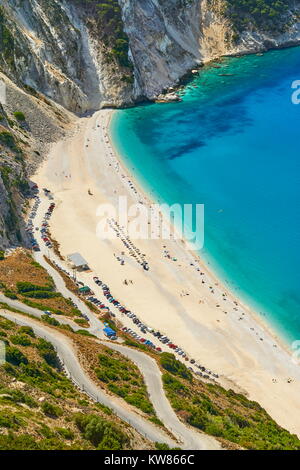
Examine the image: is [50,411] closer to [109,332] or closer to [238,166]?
[109,332]

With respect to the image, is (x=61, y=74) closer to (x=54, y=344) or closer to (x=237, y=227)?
(x=237, y=227)

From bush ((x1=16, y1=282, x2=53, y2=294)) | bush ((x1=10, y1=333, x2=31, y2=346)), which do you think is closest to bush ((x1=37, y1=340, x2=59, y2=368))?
bush ((x1=10, y1=333, x2=31, y2=346))

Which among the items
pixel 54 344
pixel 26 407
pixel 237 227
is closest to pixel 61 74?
pixel 237 227

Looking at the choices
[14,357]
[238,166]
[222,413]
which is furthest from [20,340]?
[238,166]

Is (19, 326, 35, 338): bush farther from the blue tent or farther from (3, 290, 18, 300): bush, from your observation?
the blue tent

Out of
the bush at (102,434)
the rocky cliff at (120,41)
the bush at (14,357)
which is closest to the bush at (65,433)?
the bush at (102,434)

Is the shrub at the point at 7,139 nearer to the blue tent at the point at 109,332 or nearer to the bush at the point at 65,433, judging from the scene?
the blue tent at the point at 109,332
